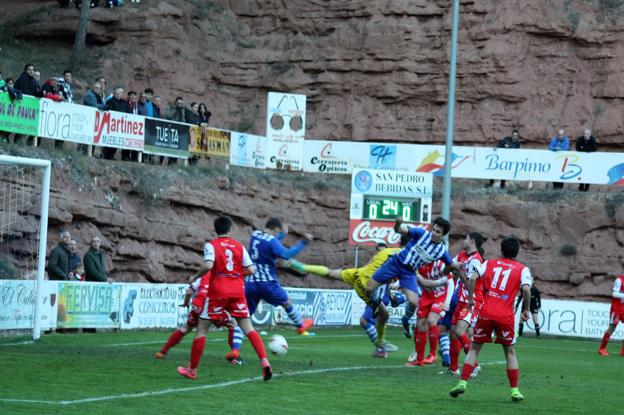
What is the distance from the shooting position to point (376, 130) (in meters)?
49.2

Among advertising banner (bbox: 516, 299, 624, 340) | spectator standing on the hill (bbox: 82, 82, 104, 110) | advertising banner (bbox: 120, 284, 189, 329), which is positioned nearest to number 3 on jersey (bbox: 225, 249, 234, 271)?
advertising banner (bbox: 120, 284, 189, 329)

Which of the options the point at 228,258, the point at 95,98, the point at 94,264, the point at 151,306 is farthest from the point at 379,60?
the point at 228,258

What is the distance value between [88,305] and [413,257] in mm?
9736

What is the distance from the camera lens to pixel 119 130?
3341 centimetres

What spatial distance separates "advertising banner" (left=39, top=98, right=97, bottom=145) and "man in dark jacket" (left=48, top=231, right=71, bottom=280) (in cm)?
568

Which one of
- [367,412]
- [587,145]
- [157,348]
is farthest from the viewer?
[587,145]

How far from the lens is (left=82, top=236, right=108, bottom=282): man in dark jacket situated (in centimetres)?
2634

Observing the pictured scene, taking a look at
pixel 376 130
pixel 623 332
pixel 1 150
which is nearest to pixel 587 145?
pixel 623 332

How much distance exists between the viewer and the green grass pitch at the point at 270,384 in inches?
511

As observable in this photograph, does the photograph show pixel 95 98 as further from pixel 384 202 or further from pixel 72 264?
pixel 384 202

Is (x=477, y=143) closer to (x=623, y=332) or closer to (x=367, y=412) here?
(x=623, y=332)

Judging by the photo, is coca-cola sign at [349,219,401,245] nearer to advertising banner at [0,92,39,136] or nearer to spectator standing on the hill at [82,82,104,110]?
spectator standing on the hill at [82,82,104,110]

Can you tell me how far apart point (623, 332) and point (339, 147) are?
1283 cm

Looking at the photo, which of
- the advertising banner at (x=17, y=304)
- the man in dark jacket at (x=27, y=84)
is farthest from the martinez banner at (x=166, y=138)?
the advertising banner at (x=17, y=304)
